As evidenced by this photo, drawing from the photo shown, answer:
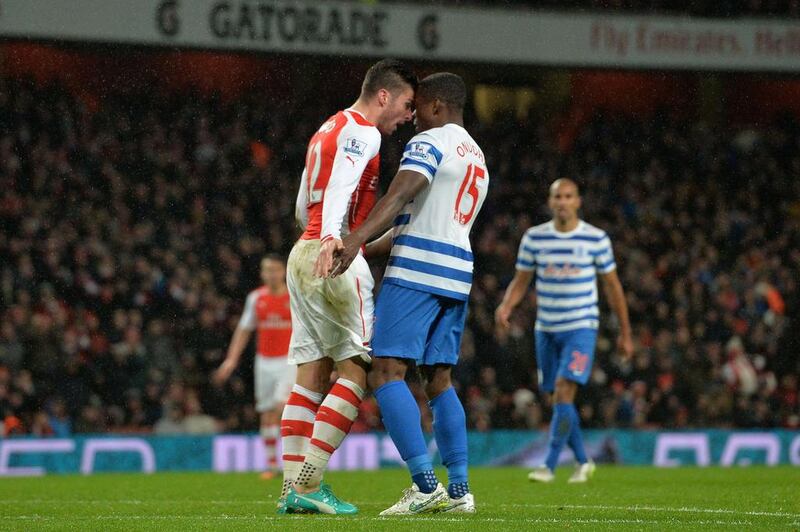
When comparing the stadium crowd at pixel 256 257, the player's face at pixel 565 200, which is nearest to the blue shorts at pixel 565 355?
the player's face at pixel 565 200

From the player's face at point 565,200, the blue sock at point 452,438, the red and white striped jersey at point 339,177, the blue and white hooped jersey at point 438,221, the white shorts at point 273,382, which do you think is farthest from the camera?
the white shorts at point 273,382

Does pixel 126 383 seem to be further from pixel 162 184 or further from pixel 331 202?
pixel 331 202

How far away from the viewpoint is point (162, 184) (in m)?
19.2

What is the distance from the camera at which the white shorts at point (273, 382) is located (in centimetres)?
1262

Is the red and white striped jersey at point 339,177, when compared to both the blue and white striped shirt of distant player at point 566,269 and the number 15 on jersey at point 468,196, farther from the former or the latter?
the blue and white striped shirt of distant player at point 566,269

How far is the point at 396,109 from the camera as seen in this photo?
652cm

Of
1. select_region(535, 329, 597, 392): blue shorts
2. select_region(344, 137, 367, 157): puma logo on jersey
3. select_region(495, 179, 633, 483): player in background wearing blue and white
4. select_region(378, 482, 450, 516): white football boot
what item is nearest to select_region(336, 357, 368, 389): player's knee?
select_region(378, 482, 450, 516): white football boot

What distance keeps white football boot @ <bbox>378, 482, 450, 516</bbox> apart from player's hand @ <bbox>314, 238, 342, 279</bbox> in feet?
3.96

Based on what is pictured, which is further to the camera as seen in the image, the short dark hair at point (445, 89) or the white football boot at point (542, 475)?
the white football boot at point (542, 475)

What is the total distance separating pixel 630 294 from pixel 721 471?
668 centimetres

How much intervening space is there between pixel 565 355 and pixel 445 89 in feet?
13.3

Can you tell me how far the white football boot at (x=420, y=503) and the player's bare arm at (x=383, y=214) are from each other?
1.20m

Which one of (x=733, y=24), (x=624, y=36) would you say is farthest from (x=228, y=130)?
(x=733, y=24)

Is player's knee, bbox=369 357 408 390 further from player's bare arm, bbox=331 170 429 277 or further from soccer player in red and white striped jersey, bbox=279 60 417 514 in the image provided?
player's bare arm, bbox=331 170 429 277
